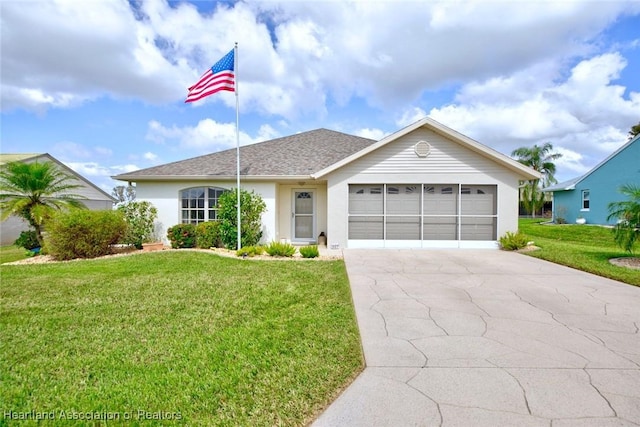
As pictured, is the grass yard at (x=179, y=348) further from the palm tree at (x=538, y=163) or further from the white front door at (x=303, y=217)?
the palm tree at (x=538, y=163)

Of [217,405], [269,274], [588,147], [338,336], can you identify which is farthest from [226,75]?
[588,147]

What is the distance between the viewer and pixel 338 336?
154 inches

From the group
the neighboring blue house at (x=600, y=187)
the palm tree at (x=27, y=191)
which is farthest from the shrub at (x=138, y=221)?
the neighboring blue house at (x=600, y=187)

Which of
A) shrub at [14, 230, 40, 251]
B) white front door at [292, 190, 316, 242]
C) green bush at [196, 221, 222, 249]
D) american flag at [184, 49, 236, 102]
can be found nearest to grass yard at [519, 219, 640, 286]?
white front door at [292, 190, 316, 242]

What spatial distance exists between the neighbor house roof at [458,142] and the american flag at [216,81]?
4.40m

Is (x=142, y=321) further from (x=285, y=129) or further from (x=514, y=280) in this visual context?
(x=285, y=129)

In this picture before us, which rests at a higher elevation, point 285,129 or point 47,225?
point 285,129

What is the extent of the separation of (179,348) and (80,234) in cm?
898

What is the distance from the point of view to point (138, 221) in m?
12.0

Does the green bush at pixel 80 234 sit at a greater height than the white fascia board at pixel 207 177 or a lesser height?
lesser

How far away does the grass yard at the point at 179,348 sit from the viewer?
8.61 ft

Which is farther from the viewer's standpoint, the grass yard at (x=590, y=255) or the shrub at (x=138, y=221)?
the shrub at (x=138, y=221)

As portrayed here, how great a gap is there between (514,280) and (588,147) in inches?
1682

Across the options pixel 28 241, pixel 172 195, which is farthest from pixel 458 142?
pixel 28 241
